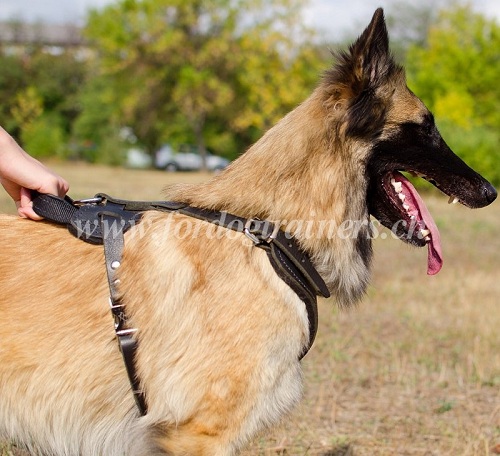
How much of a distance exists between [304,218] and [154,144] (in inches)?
1671

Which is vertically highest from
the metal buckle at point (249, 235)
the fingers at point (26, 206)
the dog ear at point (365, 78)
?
the dog ear at point (365, 78)

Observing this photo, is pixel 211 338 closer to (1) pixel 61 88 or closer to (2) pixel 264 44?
(2) pixel 264 44

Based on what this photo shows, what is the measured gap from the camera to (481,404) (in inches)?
196

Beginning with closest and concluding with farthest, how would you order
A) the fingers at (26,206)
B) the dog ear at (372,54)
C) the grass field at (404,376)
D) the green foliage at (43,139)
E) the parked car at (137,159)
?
1. the dog ear at (372,54)
2. the fingers at (26,206)
3. the grass field at (404,376)
4. the green foliage at (43,139)
5. the parked car at (137,159)

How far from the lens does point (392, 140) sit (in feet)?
10.0

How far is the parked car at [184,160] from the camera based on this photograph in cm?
4281

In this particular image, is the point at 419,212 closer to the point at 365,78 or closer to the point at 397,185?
the point at 397,185

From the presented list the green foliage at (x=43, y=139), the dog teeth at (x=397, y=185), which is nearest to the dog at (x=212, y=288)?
the dog teeth at (x=397, y=185)

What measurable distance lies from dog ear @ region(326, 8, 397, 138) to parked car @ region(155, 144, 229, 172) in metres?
39.3

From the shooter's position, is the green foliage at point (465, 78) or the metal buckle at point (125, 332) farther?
the green foliage at point (465, 78)

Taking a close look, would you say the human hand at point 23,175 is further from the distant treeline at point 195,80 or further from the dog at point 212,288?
the distant treeline at point 195,80

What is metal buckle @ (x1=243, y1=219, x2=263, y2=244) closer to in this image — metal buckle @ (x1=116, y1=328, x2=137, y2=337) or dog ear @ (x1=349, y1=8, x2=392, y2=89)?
metal buckle @ (x1=116, y1=328, x2=137, y2=337)

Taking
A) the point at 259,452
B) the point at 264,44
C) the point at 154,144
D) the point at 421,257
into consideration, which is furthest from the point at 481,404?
the point at 154,144

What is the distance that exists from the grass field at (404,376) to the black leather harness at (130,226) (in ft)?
2.37
